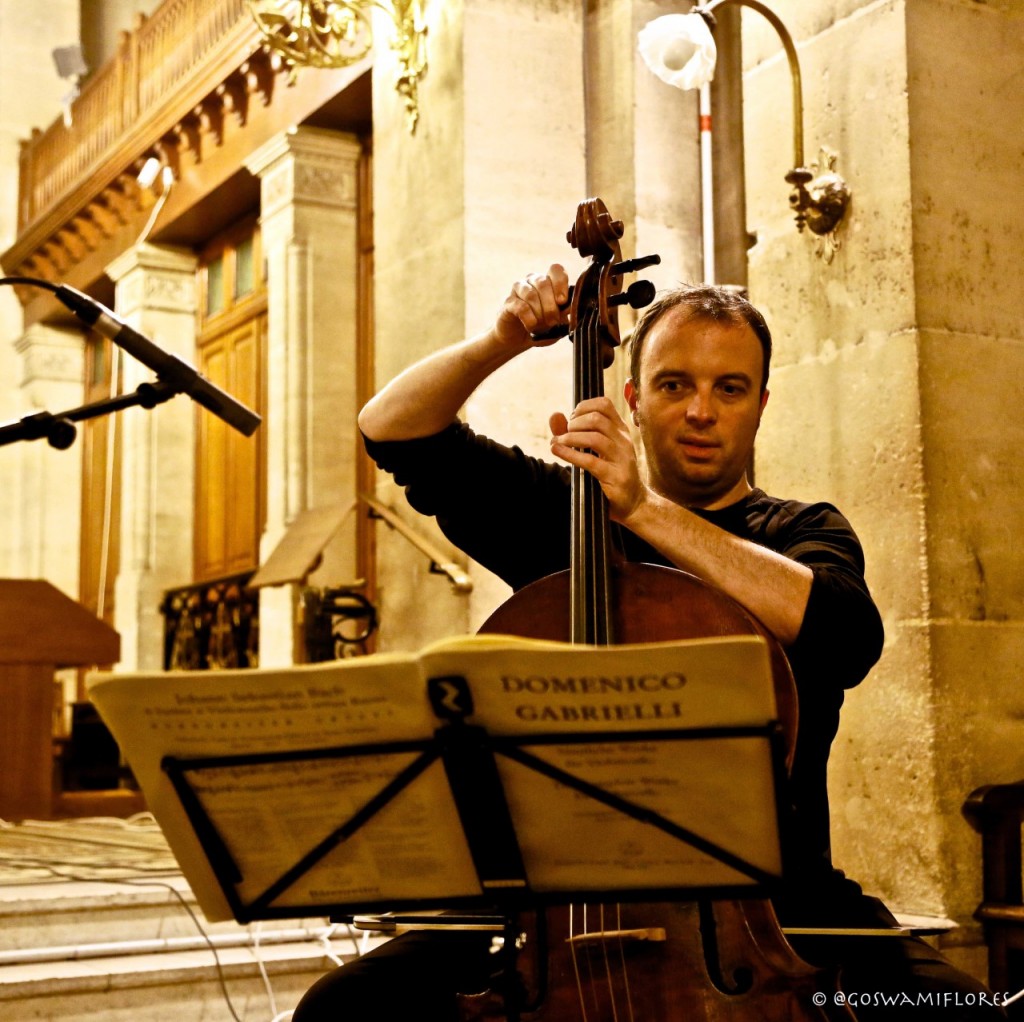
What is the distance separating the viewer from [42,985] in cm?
342

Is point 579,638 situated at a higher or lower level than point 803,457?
lower

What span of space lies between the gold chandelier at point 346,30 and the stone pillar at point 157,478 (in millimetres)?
4738

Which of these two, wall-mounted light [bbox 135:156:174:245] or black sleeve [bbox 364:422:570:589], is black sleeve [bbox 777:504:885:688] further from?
wall-mounted light [bbox 135:156:174:245]

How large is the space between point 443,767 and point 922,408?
2602mm

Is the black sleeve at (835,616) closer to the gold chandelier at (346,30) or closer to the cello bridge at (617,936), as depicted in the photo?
the cello bridge at (617,936)

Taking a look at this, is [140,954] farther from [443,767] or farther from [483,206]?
[483,206]

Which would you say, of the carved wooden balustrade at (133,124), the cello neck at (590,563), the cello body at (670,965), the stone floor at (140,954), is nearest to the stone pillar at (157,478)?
the carved wooden balustrade at (133,124)

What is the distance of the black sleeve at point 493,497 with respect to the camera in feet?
8.37

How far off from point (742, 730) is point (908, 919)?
2.47m

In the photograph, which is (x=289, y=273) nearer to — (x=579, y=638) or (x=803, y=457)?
(x=803, y=457)

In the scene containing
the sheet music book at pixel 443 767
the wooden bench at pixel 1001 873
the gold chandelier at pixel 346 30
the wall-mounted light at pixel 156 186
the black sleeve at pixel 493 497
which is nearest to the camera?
the sheet music book at pixel 443 767

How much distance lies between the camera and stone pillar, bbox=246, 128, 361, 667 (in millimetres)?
8258

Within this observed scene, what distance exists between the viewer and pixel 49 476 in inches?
485

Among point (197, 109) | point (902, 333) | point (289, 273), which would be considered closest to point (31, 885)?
point (902, 333)
